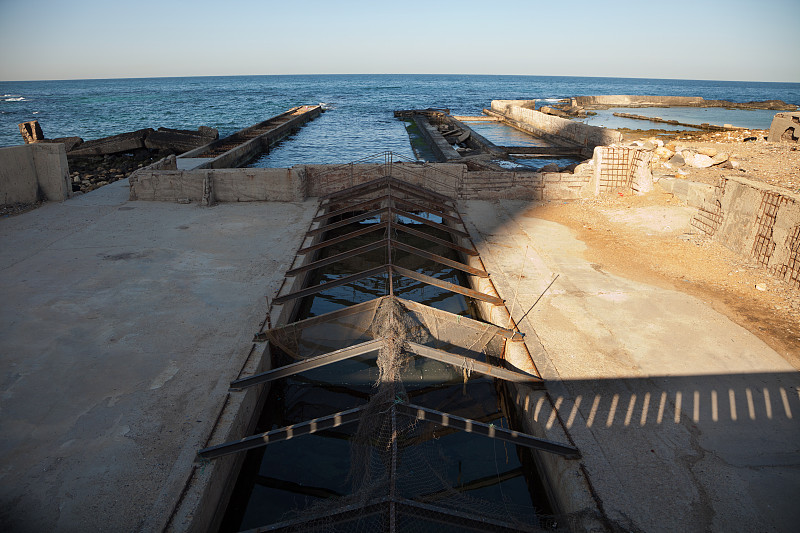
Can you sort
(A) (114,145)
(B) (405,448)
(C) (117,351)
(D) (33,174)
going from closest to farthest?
(B) (405,448)
(C) (117,351)
(D) (33,174)
(A) (114,145)

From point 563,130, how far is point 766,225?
2140 cm

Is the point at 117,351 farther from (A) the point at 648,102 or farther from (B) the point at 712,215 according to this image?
(A) the point at 648,102

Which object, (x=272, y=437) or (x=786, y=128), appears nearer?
(x=272, y=437)

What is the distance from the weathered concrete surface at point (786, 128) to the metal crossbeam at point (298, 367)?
2505 centimetres

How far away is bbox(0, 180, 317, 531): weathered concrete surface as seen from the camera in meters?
4.02

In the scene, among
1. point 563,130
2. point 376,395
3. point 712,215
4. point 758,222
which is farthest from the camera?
point 563,130

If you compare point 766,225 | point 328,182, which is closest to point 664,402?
point 766,225

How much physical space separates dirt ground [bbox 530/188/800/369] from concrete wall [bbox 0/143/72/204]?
1324 cm

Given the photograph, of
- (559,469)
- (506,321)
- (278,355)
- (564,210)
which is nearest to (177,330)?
(278,355)

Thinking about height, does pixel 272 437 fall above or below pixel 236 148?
below

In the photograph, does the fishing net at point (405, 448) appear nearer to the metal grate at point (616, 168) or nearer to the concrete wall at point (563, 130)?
the metal grate at point (616, 168)

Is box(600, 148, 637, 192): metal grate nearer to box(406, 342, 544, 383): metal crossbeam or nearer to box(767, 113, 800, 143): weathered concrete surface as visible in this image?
box(406, 342, 544, 383): metal crossbeam

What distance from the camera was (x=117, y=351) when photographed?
5988 mm

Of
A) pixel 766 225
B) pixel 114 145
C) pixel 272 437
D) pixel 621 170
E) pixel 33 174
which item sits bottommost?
pixel 272 437
